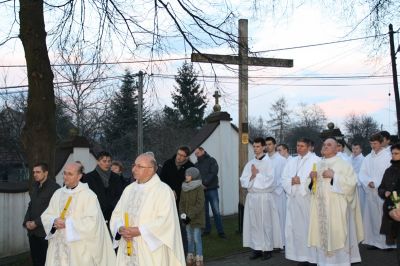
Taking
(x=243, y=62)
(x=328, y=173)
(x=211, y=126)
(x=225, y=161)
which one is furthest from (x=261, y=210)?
(x=211, y=126)

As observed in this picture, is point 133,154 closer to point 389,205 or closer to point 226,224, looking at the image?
point 226,224

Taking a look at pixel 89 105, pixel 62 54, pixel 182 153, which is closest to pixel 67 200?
pixel 182 153

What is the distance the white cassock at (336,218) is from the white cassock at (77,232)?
3769mm

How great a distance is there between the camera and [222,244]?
1187cm

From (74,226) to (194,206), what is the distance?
10.3 feet

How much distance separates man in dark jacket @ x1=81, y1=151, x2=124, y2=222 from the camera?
9.09 metres

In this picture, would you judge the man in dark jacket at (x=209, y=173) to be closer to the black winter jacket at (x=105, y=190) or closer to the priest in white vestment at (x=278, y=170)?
the priest in white vestment at (x=278, y=170)

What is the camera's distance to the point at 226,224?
1476cm

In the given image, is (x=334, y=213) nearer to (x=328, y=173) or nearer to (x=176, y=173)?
(x=328, y=173)

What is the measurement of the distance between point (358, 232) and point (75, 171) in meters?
4.90

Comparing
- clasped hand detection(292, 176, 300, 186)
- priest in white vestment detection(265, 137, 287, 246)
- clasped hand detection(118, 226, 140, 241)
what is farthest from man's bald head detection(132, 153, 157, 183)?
priest in white vestment detection(265, 137, 287, 246)

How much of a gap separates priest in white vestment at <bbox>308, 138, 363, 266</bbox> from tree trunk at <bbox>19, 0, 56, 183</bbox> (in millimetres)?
4790

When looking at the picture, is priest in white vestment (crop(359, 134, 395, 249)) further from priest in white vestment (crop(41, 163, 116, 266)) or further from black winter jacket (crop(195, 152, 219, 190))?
priest in white vestment (crop(41, 163, 116, 266))

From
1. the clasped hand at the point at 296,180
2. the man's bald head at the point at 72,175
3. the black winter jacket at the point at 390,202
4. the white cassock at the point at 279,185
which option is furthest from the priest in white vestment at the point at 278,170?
the man's bald head at the point at 72,175
